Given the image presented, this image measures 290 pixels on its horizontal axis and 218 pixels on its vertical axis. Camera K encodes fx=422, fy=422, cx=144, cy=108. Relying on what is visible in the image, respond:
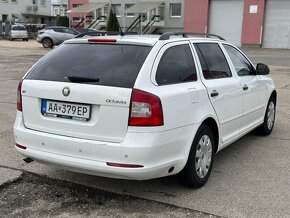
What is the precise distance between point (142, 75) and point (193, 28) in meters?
35.0

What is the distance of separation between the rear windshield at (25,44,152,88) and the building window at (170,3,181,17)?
36196 millimetres

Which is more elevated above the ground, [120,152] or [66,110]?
[66,110]

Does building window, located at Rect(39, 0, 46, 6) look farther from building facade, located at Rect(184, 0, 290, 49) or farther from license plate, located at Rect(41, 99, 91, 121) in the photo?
license plate, located at Rect(41, 99, 91, 121)

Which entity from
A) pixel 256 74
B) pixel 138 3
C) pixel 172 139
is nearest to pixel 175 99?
pixel 172 139

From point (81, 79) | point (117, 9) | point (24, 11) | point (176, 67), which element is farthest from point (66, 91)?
point (24, 11)

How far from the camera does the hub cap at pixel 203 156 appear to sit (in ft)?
14.3

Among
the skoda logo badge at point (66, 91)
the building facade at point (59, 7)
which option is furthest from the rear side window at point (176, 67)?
the building facade at point (59, 7)

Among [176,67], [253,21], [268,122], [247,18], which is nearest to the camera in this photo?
[176,67]

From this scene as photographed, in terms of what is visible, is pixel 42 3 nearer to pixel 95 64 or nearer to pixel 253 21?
pixel 253 21

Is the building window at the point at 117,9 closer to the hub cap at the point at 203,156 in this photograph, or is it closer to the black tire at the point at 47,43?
the black tire at the point at 47,43

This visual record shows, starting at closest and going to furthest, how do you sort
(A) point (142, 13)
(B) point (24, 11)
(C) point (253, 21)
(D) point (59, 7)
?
(C) point (253, 21), (A) point (142, 13), (B) point (24, 11), (D) point (59, 7)

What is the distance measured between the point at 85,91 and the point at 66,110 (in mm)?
292

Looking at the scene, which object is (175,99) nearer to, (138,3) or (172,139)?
(172,139)

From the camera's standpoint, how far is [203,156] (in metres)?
4.47
